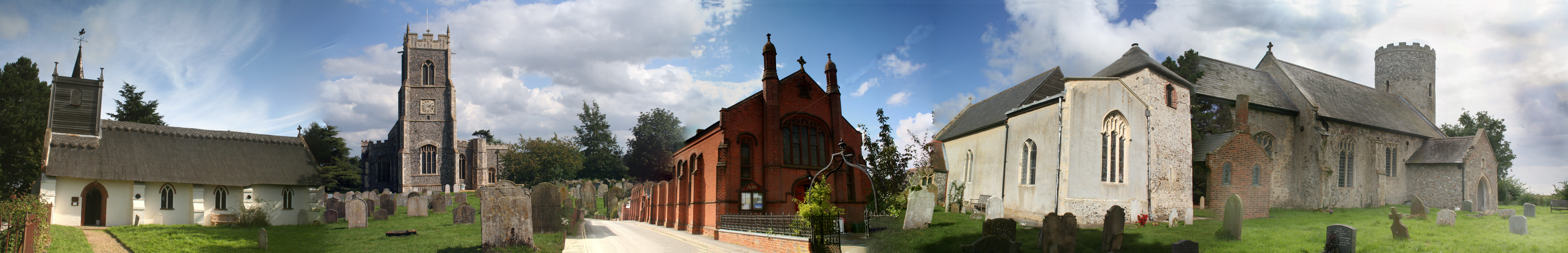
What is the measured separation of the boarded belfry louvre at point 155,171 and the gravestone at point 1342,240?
67.3 ft

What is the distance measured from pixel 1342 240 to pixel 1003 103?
4638 mm

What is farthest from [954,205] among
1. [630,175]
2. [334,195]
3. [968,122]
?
[334,195]

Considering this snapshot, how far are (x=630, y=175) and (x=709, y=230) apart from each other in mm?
13346

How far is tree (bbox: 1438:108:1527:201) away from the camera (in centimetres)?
794

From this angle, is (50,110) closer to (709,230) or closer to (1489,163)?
(709,230)

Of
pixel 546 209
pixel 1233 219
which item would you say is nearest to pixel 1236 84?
pixel 1233 219

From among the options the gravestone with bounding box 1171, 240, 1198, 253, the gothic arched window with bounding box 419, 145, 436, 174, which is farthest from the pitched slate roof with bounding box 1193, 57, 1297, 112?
the gothic arched window with bounding box 419, 145, 436, 174

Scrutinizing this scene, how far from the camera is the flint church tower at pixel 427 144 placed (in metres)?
28.6

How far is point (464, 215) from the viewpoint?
1666 centimetres

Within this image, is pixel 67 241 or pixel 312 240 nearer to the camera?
pixel 67 241

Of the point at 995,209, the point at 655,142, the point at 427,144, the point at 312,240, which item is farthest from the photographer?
the point at 427,144

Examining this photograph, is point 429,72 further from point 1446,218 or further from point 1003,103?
point 1446,218

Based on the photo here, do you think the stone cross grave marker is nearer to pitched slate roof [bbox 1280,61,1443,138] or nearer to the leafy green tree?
pitched slate roof [bbox 1280,61,1443,138]

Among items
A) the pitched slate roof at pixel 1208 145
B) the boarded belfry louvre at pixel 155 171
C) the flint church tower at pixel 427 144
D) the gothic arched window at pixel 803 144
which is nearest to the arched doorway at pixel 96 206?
the boarded belfry louvre at pixel 155 171
